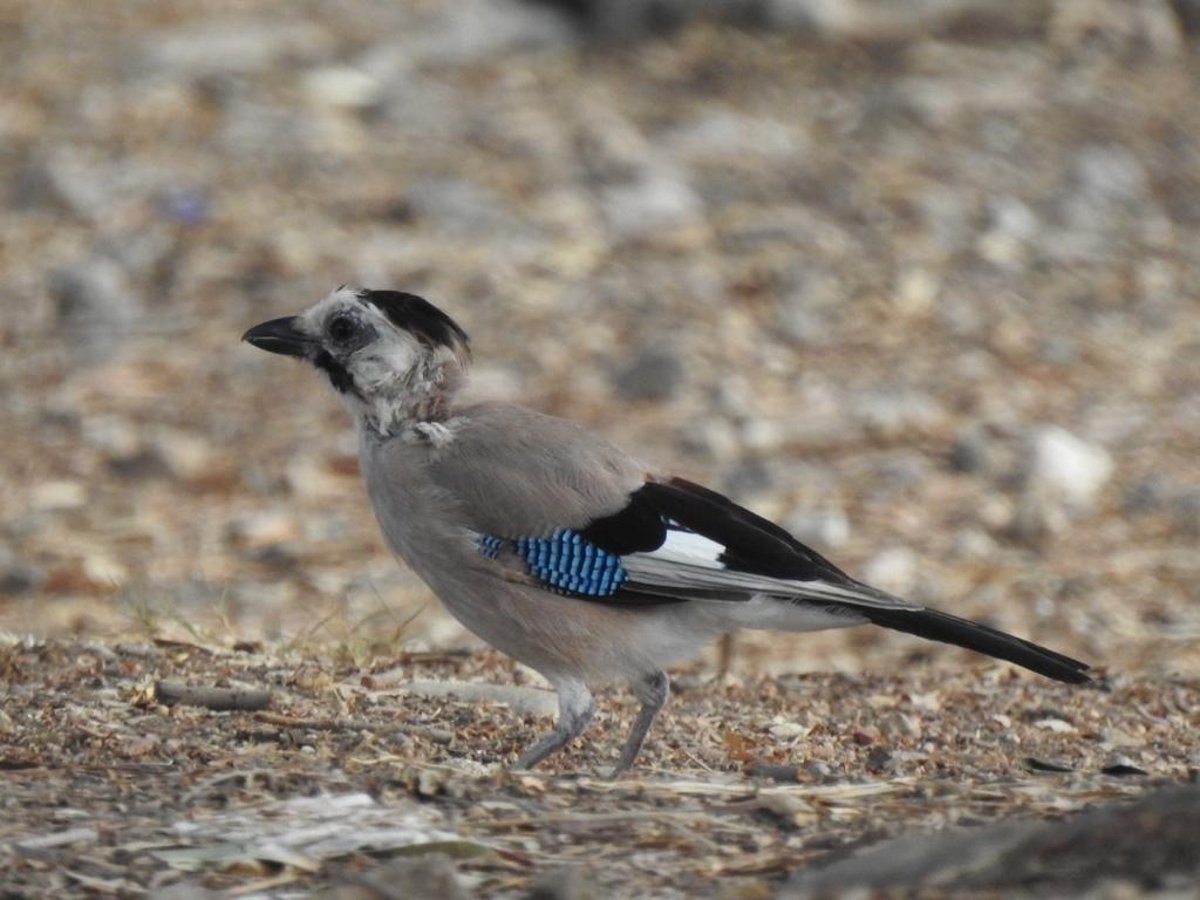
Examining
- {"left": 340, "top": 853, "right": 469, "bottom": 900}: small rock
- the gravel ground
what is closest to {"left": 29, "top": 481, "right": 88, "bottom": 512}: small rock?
the gravel ground

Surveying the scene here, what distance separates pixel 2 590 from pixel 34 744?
2.80 metres

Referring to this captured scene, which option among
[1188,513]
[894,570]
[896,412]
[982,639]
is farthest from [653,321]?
[982,639]

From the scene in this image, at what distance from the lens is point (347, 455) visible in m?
8.28

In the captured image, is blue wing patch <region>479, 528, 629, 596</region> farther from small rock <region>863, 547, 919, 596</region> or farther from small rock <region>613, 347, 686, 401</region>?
small rock <region>613, 347, 686, 401</region>

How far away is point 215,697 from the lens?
16.5ft

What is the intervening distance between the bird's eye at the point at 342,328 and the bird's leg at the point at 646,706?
46.0 inches

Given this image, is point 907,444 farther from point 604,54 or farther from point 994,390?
point 604,54

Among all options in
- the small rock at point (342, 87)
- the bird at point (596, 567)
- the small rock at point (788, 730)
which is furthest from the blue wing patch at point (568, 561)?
the small rock at point (342, 87)

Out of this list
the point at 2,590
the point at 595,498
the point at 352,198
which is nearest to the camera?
the point at 595,498

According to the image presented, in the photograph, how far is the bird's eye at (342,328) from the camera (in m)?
5.62

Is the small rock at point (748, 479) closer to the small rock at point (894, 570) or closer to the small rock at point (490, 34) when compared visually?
the small rock at point (894, 570)

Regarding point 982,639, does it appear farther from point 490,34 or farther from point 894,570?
point 490,34

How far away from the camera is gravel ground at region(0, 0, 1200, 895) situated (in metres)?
5.96

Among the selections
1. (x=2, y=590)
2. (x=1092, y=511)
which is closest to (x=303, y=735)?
(x=2, y=590)
